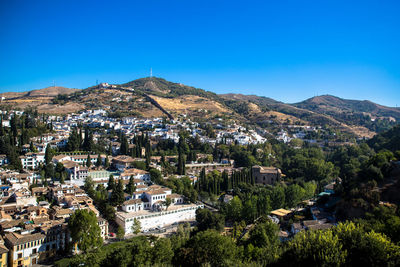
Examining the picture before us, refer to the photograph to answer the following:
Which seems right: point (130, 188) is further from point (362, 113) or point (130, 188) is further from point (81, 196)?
point (362, 113)

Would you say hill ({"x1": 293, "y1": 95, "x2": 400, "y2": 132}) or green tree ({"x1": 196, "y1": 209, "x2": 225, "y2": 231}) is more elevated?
hill ({"x1": 293, "y1": 95, "x2": 400, "y2": 132})

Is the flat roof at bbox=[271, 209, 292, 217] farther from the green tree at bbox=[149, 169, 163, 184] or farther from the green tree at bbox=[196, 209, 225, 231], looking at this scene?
the green tree at bbox=[149, 169, 163, 184]

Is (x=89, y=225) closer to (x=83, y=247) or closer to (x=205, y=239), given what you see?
(x=83, y=247)

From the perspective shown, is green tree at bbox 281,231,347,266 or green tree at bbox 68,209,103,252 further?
green tree at bbox 68,209,103,252

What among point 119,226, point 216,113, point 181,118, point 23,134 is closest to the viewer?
point 119,226

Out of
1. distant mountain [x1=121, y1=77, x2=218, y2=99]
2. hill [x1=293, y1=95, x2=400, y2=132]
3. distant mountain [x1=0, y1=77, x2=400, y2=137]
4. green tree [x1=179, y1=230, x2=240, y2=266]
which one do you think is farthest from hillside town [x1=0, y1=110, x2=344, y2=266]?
hill [x1=293, y1=95, x2=400, y2=132]

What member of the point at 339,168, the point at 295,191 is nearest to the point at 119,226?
the point at 295,191

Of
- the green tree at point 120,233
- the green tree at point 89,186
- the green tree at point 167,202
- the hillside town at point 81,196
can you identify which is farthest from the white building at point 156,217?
the green tree at point 89,186

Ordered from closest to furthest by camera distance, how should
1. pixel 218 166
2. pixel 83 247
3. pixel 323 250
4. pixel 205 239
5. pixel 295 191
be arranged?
pixel 323 250
pixel 205 239
pixel 83 247
pixel 295 191
pixel 218 166
